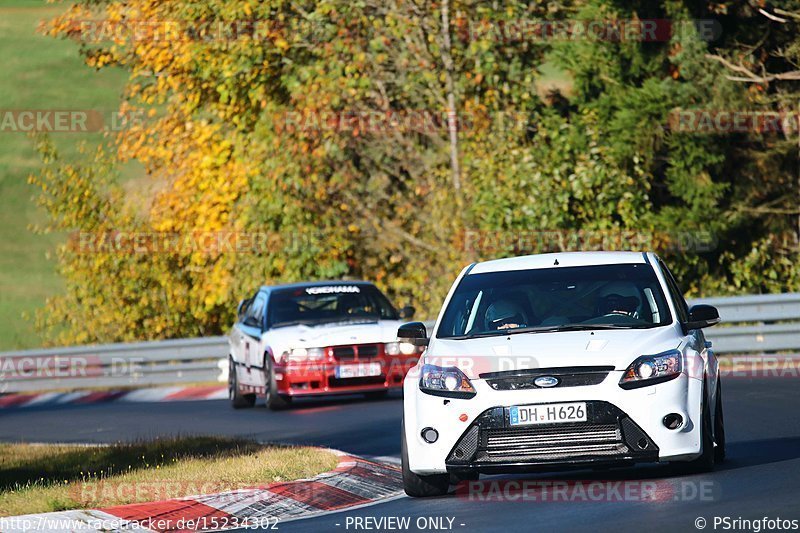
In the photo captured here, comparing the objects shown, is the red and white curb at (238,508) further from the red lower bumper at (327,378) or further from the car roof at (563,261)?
the red lower bumper at (327,378)

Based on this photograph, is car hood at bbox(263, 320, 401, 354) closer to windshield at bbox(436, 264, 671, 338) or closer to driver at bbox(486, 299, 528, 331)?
windshield at bbox(436, 264, 671, 338)

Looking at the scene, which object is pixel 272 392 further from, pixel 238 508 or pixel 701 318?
pixel 701 318

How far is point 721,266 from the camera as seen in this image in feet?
106

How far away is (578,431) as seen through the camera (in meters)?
10.0

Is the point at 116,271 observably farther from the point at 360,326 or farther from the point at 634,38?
the point at 360,326

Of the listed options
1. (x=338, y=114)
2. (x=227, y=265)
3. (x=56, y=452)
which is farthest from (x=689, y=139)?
(x=56, y=452)

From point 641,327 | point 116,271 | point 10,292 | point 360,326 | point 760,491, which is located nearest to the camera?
point 760,491

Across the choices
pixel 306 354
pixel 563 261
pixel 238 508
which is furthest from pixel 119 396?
pixel 238 508

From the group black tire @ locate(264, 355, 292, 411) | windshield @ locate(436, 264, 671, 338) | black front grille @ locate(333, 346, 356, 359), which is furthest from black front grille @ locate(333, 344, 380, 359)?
windshield @ locate(436, 264, 671, 338)

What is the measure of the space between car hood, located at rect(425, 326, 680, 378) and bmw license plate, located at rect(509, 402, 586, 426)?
256 millimetres

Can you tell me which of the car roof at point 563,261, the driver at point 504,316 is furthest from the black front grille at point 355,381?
the driver at point 504,316

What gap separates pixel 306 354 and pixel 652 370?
33.6 feet

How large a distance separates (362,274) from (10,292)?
40798mm

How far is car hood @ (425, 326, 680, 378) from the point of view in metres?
10.2
